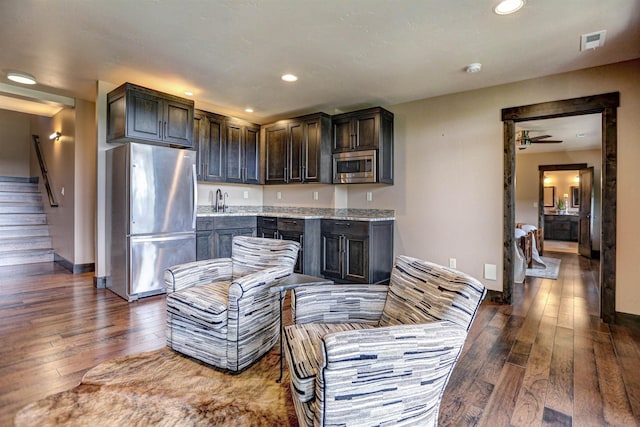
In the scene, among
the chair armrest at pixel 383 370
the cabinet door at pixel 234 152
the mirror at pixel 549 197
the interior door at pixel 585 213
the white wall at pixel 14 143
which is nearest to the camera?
the chair armrest at pixel 383 370

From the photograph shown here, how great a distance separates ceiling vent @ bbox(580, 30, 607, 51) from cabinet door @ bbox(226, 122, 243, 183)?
4.06 m

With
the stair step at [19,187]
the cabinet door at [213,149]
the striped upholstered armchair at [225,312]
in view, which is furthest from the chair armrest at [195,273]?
the stair step at [19,187]

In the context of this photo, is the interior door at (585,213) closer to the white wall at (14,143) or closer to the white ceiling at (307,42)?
the white ceiling at (307,42)

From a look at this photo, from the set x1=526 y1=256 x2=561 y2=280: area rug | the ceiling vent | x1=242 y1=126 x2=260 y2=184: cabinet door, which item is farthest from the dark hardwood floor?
the ceiling vent

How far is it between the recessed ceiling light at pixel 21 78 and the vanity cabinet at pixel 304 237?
3226 millimetres

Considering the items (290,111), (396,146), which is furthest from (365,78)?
(290,111)

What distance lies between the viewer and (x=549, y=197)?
11297mm

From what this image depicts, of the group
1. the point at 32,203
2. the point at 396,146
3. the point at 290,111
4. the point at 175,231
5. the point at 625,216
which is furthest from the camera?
the point at 32,203

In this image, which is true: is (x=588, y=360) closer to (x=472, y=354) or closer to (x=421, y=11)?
(x=472, y=354)

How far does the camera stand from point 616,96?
3039mm

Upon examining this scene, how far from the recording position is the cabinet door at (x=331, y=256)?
4.28 meters

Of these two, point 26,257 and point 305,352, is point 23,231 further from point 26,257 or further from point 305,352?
point 305,352

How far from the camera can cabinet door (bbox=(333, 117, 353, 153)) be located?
175 inches

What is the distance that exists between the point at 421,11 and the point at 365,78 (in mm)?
1256
